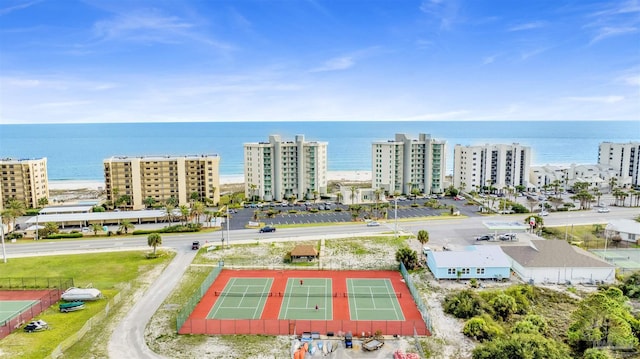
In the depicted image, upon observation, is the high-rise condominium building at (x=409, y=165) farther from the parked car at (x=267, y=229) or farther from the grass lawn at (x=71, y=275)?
the grass lawn at (x=71, y=275)

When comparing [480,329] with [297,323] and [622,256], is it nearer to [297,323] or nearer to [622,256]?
[297,323]

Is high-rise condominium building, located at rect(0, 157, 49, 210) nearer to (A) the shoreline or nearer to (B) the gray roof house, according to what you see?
(A) the shoreline

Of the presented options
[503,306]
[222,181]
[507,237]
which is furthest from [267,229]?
[222,181]

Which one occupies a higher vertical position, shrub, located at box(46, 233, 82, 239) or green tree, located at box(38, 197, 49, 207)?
green tree, located at box(38, 197, 49, 207)

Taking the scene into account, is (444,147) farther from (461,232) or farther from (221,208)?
(221,208)

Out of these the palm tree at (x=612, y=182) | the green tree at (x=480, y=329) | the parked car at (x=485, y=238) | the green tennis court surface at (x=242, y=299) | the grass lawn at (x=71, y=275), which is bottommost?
the green tennis court surface at (x=242, y=299)

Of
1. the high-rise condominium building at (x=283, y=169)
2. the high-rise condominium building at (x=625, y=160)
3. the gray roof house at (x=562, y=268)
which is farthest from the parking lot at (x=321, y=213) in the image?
the high-rise condominium building at (x=625, y=160)

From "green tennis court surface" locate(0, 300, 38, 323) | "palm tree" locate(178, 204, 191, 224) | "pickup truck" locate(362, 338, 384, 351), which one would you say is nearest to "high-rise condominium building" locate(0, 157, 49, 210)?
"palm tree" locate(178, 204, 191, 224)
